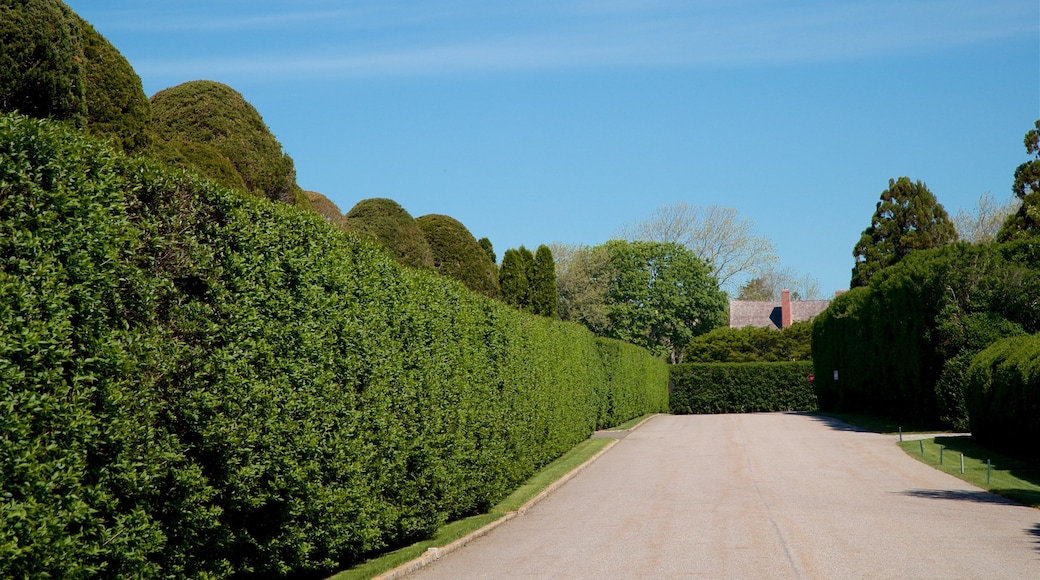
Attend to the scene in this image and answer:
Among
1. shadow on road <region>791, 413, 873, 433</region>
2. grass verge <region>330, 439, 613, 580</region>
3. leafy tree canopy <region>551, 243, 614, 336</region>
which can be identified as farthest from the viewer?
leafy tree canopy <region>551, 243, 614, 336</region>

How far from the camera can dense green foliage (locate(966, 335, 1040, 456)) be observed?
20.3 m

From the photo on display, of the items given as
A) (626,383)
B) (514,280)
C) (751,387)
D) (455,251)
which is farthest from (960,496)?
(751,387)

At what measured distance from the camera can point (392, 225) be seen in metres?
27.2

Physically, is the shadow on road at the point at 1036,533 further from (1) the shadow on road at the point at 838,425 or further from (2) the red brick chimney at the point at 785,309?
(2) the red brick chimney at the point at 785,309

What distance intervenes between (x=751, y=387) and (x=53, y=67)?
50.8m

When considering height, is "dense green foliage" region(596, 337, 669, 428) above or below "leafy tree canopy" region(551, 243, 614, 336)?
below

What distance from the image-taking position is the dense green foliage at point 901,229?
6009 centimetres

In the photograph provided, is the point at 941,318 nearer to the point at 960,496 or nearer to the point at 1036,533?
the point at 960,496

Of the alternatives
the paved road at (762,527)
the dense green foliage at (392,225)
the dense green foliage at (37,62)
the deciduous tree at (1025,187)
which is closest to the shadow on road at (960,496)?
the paved road at (762,527)

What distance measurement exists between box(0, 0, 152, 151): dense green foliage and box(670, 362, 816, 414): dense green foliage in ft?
160

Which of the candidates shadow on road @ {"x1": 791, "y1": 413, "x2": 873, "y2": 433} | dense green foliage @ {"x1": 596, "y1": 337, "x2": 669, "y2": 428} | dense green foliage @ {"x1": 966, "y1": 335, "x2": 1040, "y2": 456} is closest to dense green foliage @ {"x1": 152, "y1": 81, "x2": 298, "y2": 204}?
dense green foliage @ {"x1": 966, "y1": 335, "x2": 1040, "y2": 456}

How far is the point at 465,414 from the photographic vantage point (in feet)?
43.7

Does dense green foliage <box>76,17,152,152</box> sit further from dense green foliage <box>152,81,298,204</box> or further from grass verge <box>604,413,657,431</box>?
grass verge <box>604,413,657,431</box>

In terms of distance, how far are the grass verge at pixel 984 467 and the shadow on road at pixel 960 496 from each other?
22 centimetres
